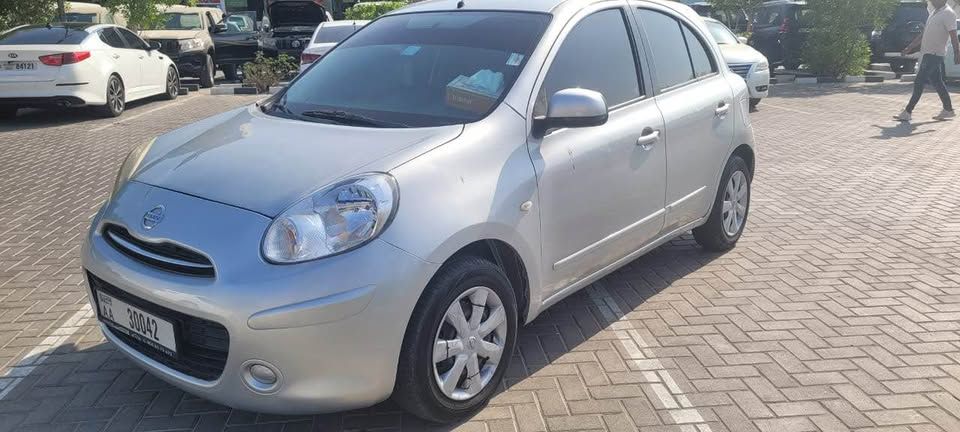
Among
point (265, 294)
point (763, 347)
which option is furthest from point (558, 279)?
point (265, 294)

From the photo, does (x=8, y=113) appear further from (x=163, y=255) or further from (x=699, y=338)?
(x=699, y=338)

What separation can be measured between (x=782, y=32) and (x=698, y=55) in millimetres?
15285

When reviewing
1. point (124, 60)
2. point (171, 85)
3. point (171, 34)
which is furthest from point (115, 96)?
point (171, 34)

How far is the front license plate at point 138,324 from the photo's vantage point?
2957 mm

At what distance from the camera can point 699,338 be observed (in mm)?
4129

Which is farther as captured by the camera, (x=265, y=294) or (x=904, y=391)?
(x=904, y=391)

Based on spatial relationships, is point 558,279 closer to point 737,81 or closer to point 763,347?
point 763,347

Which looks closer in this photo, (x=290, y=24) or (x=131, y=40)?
(x=131, y=40)

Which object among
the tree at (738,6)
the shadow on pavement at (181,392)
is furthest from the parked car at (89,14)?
the tree at (738,6)

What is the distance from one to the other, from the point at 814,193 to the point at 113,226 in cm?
617

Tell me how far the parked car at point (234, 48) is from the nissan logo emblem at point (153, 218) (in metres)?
16.1

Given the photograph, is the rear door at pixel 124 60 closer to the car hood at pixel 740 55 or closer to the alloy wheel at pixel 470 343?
the car hood at pixel 740 55

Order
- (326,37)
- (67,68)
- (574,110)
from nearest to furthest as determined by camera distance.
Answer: (574,110) < (67,68) < (326,37)

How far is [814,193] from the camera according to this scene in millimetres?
7297
